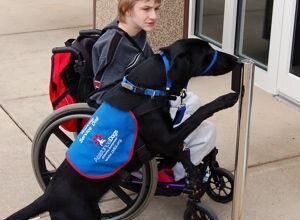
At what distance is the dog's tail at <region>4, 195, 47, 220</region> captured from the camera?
285 cm

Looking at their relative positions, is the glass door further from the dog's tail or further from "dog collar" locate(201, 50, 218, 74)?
the dog's tail

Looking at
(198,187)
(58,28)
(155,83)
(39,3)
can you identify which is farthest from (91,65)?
(39,3)

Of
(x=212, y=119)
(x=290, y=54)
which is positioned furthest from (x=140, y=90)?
(x=290, y=54)

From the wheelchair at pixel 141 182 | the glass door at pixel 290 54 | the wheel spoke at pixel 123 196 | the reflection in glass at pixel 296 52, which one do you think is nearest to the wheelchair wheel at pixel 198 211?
the wheelchair at pixel 141 182

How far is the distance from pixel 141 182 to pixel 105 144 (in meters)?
0.59

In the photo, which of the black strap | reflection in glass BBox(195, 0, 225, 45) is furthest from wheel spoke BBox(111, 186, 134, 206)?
reflection in glass BBox(195, 0, 225, 45)

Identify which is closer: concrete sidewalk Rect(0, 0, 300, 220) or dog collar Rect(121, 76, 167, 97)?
dog collar Rect(121, 76, 167, 97)

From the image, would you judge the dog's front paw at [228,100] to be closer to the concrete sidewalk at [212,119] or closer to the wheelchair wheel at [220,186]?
the wheelchair wheel at [220,186]

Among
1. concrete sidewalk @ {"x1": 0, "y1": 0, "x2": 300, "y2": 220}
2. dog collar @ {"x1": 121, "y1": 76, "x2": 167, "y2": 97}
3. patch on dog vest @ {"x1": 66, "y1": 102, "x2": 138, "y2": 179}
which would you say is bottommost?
concrete sidewalk @ {"x1": 0, "y1": 0, "x2": 300, "y2": 220}

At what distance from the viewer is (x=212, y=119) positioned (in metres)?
4.81

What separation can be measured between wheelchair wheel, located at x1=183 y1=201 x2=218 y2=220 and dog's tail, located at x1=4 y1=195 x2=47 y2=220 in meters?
0.80

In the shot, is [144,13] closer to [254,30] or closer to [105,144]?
[105,144]

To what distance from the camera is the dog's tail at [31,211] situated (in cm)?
285

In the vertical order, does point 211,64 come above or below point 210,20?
above
